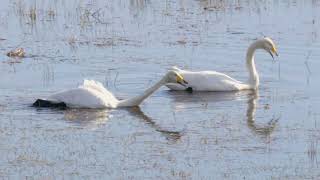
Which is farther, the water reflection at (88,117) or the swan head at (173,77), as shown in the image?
the swan head at (173,77)

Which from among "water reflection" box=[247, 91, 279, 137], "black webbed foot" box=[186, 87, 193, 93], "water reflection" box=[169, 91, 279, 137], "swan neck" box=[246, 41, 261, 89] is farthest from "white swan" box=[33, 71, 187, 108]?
"swan neck" box=[246, 41, 261, 89]

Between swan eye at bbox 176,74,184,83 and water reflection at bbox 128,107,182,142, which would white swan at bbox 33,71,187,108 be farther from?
swan eye at bbox 176,74,184,83

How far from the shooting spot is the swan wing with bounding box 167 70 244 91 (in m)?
15.6

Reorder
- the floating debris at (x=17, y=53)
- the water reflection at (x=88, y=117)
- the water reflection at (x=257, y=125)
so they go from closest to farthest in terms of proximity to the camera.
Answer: the water reflection at (x=257, y=125), the water reflection at (x=88, y=117), the floating debris at (x=17, y=53)

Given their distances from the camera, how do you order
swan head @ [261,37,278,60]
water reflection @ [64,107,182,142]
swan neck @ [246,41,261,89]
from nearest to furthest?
water reflection @ [64,107,182,142] → swan neck @ [246,41,261,89] → swan head @ [261,37,278,60]

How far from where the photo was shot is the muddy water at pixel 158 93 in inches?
432

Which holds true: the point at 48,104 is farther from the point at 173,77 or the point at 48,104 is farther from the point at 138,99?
the point at 173,77

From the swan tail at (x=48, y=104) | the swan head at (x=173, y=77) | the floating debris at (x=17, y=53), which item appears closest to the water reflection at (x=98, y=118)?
the swan tail at (x=48, y=104)

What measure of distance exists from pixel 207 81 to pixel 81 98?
2397mm

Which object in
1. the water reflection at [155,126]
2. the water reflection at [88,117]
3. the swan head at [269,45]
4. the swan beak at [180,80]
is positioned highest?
the swan head at [269,45]

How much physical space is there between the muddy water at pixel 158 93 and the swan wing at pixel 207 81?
0.18 m

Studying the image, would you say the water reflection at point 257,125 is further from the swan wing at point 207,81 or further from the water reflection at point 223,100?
the swan wing at point 207,81

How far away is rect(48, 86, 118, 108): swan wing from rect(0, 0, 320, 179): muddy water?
0.50 ft

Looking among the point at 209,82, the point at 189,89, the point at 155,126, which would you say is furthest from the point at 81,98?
the point at 209,82
